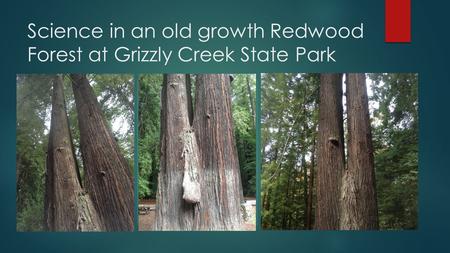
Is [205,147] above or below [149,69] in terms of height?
below

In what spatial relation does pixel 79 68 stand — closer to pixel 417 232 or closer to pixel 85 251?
pixel 85 251

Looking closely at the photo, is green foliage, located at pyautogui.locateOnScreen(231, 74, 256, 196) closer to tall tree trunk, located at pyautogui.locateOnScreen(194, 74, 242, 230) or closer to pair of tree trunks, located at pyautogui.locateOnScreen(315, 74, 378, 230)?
tall tree trunk, located at pyautogui.locateOnScreen(194, 74, 242, 230)

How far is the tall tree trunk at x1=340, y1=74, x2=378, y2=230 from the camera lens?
463cm

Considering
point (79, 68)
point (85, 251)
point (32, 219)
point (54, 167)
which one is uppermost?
point (79, 68)

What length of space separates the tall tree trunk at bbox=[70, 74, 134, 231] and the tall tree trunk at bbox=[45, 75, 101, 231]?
0.11 m

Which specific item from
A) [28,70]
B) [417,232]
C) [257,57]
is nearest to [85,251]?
[28,70]

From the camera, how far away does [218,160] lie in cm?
465

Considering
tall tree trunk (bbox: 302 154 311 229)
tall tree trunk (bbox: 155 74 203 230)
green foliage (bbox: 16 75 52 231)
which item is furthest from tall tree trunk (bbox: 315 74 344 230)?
green foliage (bbox: 16 75 52 231)

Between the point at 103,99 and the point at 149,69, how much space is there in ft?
1.67

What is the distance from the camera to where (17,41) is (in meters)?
4.87

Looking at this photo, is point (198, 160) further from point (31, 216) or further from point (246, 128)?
point (31, 216)
